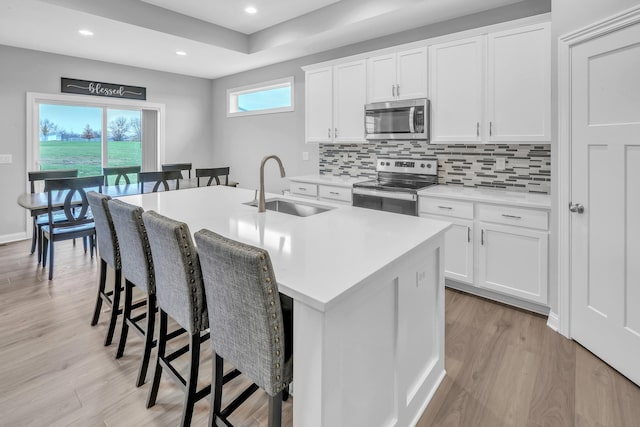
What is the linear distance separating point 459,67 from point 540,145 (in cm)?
100

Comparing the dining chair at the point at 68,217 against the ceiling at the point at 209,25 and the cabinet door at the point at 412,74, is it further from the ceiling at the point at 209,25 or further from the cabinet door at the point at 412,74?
the cabinet door at the point at 412,74

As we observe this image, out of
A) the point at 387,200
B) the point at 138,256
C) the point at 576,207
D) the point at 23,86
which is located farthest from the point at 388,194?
the point at 23,86

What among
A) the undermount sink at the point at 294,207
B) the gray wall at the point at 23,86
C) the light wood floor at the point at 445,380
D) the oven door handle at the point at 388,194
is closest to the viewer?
the light wood floor at the point at 445,380

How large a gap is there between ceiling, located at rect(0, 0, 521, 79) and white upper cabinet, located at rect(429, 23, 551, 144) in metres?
0.54

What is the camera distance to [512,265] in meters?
2.88

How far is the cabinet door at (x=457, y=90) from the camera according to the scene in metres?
3.18

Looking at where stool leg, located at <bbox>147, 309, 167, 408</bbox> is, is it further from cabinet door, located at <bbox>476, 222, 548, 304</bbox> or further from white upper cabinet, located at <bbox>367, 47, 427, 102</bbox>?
white upper cabinet, located at <bbox>367, 47, 427, 102</bbox>

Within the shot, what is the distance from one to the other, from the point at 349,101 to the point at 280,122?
1.76 metres

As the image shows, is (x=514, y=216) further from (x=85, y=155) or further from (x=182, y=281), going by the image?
(x=85, y=155)

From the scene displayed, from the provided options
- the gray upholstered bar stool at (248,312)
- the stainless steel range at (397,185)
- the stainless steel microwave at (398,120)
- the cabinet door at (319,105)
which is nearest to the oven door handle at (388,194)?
the stainless steel range at (397,185)

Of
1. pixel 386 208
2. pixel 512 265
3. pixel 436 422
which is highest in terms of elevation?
pixel 386 208

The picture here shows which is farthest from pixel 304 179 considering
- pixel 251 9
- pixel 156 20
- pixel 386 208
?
pixel 156 20

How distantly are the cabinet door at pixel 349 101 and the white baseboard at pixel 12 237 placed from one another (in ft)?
15.1

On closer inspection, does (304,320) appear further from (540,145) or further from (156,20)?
(156,20)
